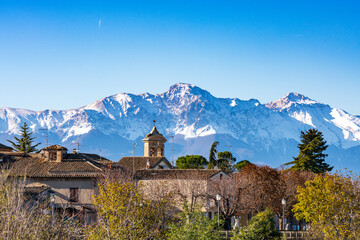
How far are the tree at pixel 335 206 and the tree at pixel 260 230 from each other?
297cm

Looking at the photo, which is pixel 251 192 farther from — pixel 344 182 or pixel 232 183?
pixel 344 182

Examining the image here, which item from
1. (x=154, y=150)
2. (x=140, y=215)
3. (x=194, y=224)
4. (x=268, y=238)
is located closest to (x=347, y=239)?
(x=268, y=238)

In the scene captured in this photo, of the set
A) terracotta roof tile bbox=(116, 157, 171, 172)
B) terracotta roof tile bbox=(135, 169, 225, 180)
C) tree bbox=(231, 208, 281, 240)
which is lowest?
tree bbox=(231, 208, 281, 240)

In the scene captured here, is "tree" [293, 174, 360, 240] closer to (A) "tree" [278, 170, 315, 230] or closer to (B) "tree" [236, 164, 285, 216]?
(B) "tree" [236, 164, 285, 216]

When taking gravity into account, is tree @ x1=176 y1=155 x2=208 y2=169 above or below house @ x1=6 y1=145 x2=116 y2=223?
above

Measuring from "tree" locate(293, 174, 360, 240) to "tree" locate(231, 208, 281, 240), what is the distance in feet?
9.76

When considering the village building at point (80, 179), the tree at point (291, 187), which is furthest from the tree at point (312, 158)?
the village building at point (80, 179)

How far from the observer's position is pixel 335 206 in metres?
40.5

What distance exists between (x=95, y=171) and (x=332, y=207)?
3162 centimetres

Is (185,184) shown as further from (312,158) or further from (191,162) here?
(191,162)

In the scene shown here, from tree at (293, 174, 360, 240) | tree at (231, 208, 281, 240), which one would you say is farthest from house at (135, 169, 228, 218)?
tree at (293, 174, 360, 240)

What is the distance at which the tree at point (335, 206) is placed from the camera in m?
38.2

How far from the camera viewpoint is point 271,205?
66625 millimetres

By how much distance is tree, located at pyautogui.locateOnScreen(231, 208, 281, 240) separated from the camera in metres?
37.5
